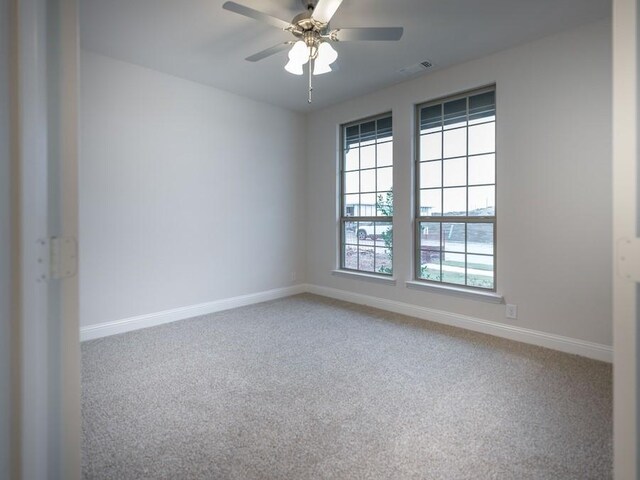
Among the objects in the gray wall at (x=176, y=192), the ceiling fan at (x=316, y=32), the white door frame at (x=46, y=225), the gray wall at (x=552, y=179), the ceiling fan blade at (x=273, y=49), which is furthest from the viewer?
the gray wall at (x=176, y=192)

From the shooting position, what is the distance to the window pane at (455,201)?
363 cm

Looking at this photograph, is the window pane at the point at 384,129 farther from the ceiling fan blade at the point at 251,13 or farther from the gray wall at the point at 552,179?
the ceiling fan blade at the point at 251,13

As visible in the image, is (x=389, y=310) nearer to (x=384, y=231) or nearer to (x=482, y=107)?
(x=384, y=231)

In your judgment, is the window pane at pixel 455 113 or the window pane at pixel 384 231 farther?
the window pane at pixel 384 231

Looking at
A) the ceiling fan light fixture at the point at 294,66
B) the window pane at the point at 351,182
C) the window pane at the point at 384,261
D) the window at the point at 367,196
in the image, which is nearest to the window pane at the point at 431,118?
the window at the point at 367,196

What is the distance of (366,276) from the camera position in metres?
4.44

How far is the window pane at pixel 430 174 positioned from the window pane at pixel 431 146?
7cm

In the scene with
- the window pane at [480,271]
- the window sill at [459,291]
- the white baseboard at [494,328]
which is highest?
the window pane at [480,271]

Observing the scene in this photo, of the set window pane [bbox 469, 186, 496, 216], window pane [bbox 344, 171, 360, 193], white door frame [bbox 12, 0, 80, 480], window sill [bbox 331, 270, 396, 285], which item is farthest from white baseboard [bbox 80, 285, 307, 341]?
white door frame [bbox 12, 0, 80, 480]

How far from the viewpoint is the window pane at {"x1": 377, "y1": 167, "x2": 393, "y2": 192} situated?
427 cm

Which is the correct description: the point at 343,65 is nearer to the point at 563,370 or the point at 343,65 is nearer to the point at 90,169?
the point at 90,169

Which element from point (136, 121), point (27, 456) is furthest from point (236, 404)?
point (136, 121)

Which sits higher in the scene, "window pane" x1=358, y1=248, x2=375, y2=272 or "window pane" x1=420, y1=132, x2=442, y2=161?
"window pane" x1=420, y1=132, x2=442, y2=161

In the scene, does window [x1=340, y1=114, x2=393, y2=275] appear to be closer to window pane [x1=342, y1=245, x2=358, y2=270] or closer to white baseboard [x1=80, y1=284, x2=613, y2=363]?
window pane [x1=342, y1=245, x2=358, y2=270]
